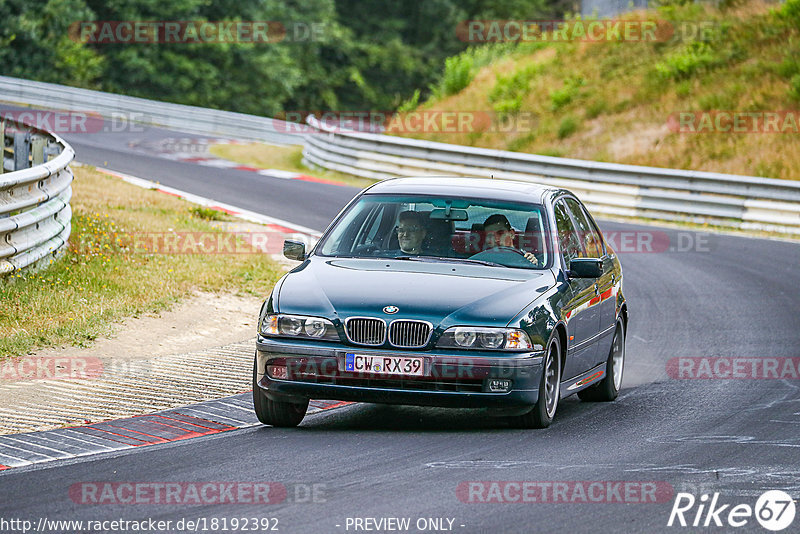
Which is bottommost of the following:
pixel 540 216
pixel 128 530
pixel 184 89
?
pixel 184 89

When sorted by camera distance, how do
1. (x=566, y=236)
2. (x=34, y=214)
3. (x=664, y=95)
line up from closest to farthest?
1. (x=566, y=236)
2. (x=34, y=214)
3. (x=664, y=95)

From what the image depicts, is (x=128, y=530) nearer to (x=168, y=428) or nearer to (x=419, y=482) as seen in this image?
(x=419, y=482)

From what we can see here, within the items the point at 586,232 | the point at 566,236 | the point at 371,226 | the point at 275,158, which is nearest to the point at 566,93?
the point at 275,158

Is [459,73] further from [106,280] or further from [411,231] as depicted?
[411,231]

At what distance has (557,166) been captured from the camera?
85.5 feet

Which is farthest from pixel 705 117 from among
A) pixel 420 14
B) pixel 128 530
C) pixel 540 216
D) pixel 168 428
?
pixel 420 14

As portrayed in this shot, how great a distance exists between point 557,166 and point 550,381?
17.8m

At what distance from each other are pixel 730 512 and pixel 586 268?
2.82m

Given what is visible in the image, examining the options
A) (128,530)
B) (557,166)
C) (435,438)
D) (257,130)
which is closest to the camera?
(128,530)

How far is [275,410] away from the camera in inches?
332

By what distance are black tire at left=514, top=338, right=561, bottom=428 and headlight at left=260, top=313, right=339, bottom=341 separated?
134 centimetres

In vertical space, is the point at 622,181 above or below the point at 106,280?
below

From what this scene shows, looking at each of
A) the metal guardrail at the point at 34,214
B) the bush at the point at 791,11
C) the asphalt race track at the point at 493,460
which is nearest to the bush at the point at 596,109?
the bush at the point at 791,11

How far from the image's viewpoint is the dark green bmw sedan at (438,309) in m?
7.95
